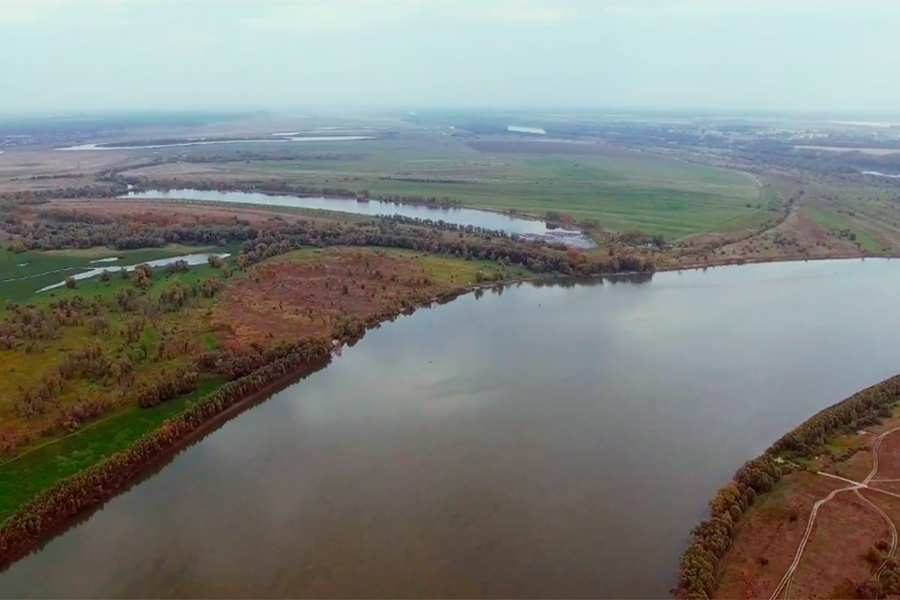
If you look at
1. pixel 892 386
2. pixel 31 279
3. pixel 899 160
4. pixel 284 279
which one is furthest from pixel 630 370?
pixel 899 160

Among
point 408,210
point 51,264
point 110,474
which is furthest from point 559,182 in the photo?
point 110,474

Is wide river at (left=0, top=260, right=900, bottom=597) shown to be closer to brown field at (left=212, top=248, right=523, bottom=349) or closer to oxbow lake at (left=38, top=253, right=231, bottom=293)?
brown field at (left=212, top=248, right=523, bottom=349)

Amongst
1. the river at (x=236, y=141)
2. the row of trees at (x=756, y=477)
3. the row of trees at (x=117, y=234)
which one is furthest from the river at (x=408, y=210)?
the river at (x=236, y=141)

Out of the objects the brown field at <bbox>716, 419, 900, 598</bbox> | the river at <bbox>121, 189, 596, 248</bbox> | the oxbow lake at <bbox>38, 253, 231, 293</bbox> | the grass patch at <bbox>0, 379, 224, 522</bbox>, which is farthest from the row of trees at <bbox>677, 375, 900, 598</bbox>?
the oxbow lake at <bbox>38, 253, 231, 293</bbox>

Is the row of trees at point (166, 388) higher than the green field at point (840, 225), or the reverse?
the green field at point (840, 225)

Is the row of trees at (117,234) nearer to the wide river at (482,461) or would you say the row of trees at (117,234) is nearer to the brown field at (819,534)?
the wide river at (482,461)

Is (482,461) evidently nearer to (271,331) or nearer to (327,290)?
(271,331)
